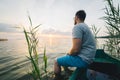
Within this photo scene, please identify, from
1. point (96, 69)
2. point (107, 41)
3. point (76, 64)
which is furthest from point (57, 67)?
point (107, 41)

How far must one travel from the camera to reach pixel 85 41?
11.9 ft

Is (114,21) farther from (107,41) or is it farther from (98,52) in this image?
(107,41)

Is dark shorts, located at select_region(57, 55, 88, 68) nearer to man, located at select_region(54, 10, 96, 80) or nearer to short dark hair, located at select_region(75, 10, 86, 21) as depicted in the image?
man, located at select_region(54, 10, 96, 80)

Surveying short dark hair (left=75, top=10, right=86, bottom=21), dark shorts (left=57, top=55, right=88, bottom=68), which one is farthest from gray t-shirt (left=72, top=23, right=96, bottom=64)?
short dark hair (left=75, top=10, right=86, bottom=21)

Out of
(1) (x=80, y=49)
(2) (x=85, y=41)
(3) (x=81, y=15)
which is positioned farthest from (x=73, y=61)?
(3) (x=81, y=15)

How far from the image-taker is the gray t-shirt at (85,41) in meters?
3.52

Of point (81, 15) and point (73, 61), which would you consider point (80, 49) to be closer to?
point (73, 61)

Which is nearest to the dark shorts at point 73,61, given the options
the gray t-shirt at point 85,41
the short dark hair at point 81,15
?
the gray t-shirt at point 85,41

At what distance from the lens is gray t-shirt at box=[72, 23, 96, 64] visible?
11.5 ft

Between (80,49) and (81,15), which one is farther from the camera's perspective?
(81,15)

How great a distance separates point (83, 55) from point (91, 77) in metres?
1.82

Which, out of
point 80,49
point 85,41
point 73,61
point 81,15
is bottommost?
point 73,61

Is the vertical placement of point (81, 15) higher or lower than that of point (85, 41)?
higher

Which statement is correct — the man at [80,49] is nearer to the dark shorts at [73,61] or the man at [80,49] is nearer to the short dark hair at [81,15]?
the dark shorts at [73,61]
